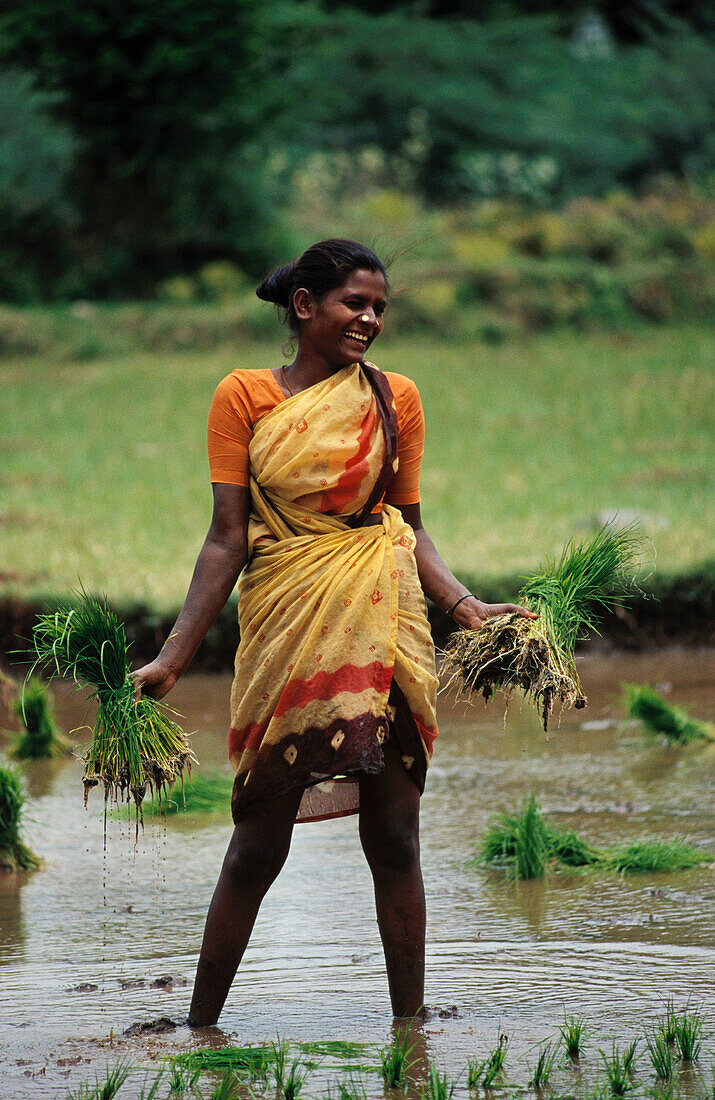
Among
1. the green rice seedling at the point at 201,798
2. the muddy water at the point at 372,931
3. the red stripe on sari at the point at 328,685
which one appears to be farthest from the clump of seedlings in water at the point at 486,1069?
the green rice seedling at the point at 201,798

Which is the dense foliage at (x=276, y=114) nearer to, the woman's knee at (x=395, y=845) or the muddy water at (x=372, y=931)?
the muddy water at (x=372, y=931)

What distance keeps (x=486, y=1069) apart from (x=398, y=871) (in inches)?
19.5

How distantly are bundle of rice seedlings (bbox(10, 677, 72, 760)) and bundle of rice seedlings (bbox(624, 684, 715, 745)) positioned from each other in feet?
8.14

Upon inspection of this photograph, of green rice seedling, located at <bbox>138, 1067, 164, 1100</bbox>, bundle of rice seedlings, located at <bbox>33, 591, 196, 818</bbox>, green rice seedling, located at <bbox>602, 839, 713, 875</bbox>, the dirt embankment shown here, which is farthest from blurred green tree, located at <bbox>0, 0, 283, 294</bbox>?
green rice seedling, located at <bbox>138, 1067, 164, 1100</bbox>

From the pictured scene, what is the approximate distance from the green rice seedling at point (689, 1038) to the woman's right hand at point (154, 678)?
4.42 ft

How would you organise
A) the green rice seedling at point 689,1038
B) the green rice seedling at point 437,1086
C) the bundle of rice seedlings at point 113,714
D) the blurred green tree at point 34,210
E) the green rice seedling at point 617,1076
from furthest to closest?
the blurred green tree at point 34,210
the bundle of rice seedlings at point 113,714
the green rice seedling at point 689,1038
the green rice seedling at point 617,1076
the green rice seedling at point 437,1086

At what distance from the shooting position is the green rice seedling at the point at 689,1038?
2.97 metres

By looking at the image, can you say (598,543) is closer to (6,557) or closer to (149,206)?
(6,557)

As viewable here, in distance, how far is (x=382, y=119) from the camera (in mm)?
22094

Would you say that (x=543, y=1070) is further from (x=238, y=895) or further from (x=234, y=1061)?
(x=238, y=895)

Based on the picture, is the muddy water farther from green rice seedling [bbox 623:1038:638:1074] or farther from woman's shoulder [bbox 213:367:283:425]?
woman's shoulder [bbox 213:367:283:425]

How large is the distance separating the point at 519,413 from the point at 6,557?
19.5ft

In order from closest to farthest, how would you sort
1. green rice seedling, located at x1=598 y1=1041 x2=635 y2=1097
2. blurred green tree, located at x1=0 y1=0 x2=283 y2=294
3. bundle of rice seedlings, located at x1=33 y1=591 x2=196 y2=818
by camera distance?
green rice seedling, located at x1=598 y1=1041 x2=635 y2=1097 → bundle of rice seedlings, located at x1=33 y1=591 x2=196 y2=818 → blurred green tree, located at x1=0 y1=0 x2=283 y2=294

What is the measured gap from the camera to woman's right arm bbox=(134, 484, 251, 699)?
10.7 ft
